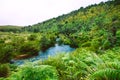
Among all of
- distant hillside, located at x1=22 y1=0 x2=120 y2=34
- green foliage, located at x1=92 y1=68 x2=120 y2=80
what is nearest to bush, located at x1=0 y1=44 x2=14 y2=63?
distant hillside, located at x1=22 y1=0 x2=120 y2=34

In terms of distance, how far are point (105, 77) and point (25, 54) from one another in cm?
6635

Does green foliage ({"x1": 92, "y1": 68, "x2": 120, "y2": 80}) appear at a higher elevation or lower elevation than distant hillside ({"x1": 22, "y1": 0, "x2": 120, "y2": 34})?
higher

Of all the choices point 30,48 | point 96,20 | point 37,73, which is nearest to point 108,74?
point 37,73

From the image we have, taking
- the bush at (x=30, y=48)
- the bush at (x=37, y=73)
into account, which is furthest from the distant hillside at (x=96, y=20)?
the bush at (x=37, y=73)

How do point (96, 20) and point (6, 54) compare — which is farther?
point (96, 20)

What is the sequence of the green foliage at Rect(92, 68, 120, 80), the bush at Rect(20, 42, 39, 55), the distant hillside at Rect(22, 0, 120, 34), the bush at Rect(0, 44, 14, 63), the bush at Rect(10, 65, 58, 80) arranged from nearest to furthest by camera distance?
1. the green foliage at Rect(92, 68, 120, 80)
2. the bush at Rect(10, 65, 58, 80)
3. the bush at Rect(0, 44, 14, 63)
4. the bush at Rect(20, 42, 39, 55)
5. the distant hillside at Rect(22, 0, 120, 34)

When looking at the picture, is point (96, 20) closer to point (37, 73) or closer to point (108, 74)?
point (37, 73)

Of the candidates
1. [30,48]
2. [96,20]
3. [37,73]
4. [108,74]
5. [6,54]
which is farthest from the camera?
[96,20]

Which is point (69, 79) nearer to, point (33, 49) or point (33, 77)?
point (33, 77)

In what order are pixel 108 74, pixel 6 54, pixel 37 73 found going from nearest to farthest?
pixel 108 74 < pixel 37 73 < pixel 6 54

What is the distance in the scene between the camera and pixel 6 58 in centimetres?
6269

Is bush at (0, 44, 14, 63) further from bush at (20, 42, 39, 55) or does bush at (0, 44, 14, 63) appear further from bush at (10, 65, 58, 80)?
bush at (10, 65, 58, 80)

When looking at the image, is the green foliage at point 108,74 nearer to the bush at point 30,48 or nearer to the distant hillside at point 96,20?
the distant hillside at point 96,20

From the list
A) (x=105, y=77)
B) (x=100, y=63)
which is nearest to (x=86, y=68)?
(x=100, y=63)
